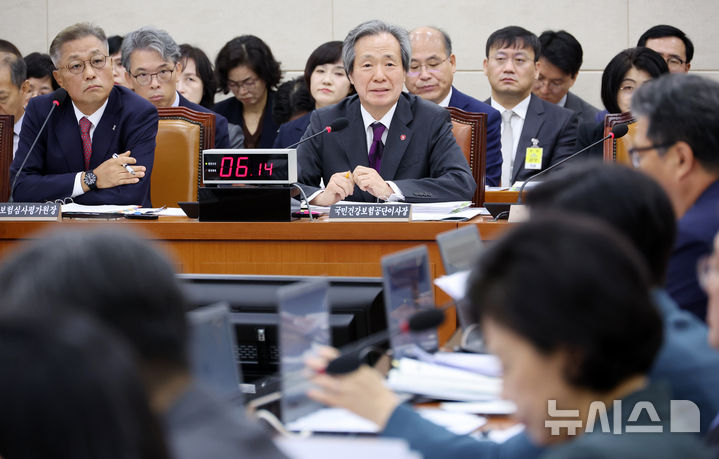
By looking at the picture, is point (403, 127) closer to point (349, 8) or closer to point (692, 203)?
point (692, 203)

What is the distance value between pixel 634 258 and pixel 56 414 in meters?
0.52

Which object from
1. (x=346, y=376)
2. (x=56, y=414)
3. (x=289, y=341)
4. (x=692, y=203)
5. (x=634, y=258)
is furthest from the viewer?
(x=692, y=203)

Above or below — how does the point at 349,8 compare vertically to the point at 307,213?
above

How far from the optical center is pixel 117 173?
11.3 ft

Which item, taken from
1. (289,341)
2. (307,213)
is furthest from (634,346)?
(307,213)

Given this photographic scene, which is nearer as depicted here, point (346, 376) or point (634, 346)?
point (634, 346)

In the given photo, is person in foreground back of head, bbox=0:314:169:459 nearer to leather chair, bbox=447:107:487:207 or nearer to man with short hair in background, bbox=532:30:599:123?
leather chair, bbox=447:107:487:207

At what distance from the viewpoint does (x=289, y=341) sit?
1240mm

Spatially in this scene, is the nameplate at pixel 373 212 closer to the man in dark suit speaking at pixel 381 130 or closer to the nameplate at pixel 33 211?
the man in dark suit speaking at pixel 381 130

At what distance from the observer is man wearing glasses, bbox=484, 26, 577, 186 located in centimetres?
461

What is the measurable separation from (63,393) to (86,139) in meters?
3.37

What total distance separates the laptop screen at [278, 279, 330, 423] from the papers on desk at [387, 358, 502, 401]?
0.21m

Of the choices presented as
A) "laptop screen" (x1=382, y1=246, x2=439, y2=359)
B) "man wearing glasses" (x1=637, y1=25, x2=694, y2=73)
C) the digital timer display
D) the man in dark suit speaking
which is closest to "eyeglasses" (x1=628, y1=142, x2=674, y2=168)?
"laptop screen" (x1=382, y1=246, x2=439, y2=359)

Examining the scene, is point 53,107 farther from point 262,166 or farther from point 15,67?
point 262,166
